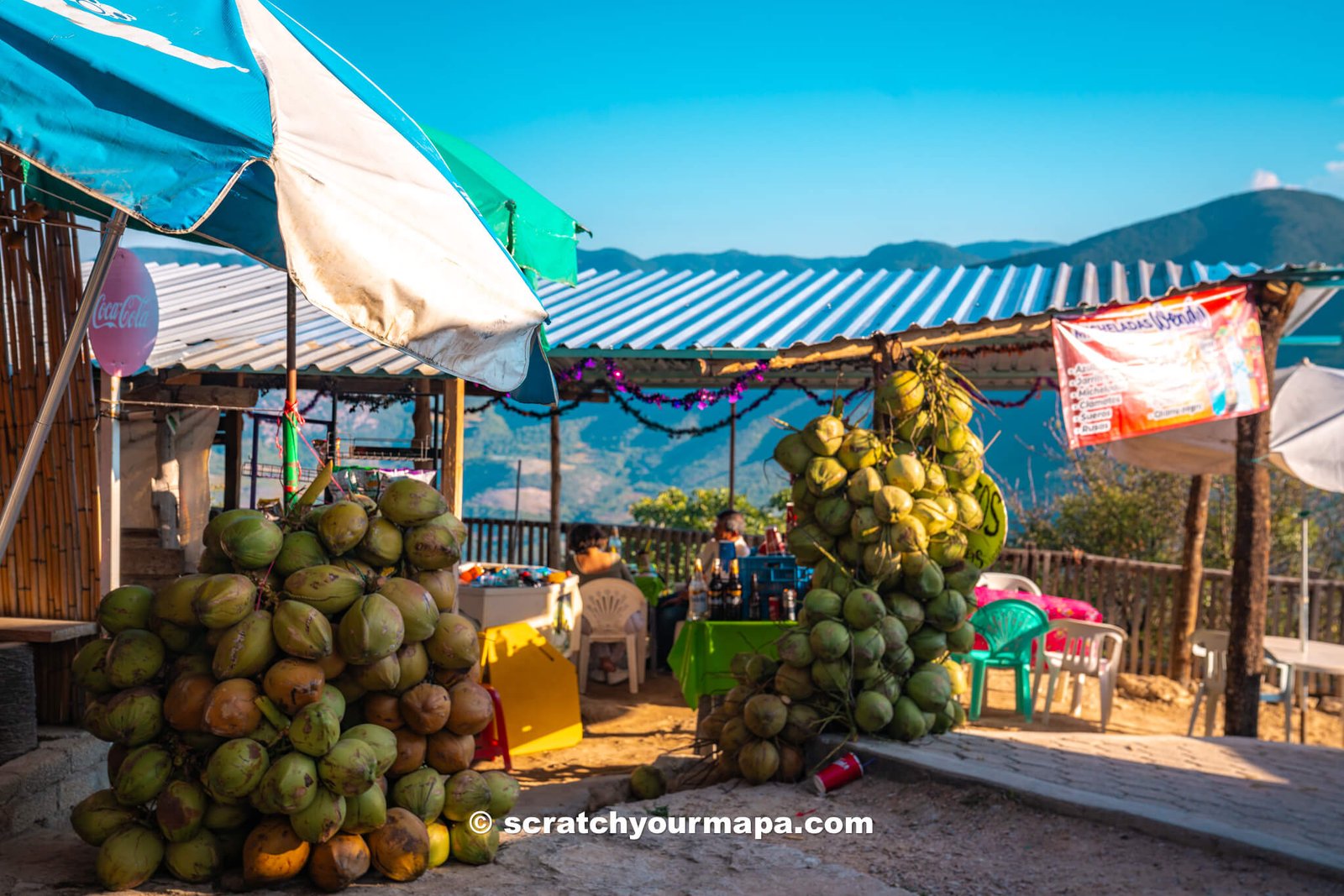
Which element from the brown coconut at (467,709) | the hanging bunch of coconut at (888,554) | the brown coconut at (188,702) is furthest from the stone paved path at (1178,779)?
the brown coconut at (188,702)

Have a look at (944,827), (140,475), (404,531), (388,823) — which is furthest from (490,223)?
(140,475)

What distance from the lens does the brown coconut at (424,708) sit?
10.4 ft

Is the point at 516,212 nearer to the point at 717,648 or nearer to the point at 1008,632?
the point at 717,648

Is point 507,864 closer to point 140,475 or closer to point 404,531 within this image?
point 404,531

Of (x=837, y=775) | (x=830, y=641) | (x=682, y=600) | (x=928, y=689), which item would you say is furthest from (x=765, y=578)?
(x=682, y=600)

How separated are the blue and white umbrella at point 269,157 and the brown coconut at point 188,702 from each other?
637 mm

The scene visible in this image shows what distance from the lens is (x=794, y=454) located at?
17.4ft

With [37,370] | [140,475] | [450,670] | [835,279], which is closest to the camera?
[450,670]

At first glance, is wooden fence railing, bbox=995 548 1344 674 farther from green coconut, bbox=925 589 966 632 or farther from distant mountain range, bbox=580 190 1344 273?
distant mountain range, bbox=580 190 1344 273

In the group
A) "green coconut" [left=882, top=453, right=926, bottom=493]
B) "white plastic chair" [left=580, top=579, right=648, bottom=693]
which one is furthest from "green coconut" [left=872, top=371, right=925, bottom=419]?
"white plastic chair" [left=580, top=579, right=648, bottom=693]

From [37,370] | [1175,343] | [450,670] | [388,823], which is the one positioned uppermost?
[1175,343]

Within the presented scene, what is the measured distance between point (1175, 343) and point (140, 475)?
794cm

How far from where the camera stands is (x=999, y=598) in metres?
7.68

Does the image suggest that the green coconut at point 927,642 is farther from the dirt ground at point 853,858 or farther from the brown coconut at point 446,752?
the brown coconut at point 446,752
